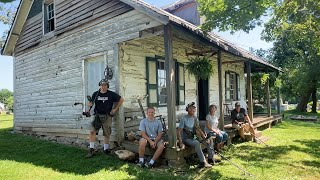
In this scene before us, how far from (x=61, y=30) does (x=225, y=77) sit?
25.6ft

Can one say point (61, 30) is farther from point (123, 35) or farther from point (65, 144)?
point (65, 144)

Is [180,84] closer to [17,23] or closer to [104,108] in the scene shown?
[104,108]

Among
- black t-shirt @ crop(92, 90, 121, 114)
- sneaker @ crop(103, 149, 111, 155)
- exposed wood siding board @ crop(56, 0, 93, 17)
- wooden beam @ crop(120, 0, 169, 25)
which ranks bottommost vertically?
sneaker @ crop(103, 149, 111, 155)

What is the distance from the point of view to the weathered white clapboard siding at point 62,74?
26.7ft

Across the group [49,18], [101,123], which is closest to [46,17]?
[49,18]

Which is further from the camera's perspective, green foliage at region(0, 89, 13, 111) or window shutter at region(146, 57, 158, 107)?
green foliage at region(0, 89, 13, 111)

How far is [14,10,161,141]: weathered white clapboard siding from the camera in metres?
8.13

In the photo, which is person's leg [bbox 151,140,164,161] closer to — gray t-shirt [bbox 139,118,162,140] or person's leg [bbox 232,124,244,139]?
gray t-shirt [bbox 139,118,162,140]

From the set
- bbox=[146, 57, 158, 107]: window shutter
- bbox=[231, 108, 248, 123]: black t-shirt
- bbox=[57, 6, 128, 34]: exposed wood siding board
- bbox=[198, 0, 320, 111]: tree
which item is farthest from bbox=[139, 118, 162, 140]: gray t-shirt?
bbox=[231, 108, 248, 123]: black t-shirt

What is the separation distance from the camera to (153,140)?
675 centimetres

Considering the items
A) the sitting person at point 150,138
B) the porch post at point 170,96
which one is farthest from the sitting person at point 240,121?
the sitting person at point 150,138

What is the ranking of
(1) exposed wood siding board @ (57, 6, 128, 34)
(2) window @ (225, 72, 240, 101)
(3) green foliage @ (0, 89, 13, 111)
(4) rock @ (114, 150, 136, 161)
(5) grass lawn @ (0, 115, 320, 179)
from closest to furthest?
(5) grass lawn @ (0, 115, 320, 179)
(4) rock @ (114, 150, 136, 161)
(1) exposed wood siding board @ (57, 6, 128, 34)
(2) window @ (225, 72, 240, 101)
(3) green foliage @ (0, 89, 13, 111)

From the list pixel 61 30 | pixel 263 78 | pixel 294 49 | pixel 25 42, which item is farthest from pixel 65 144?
pixel 294 49

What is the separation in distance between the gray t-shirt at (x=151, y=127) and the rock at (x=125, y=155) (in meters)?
0.78
